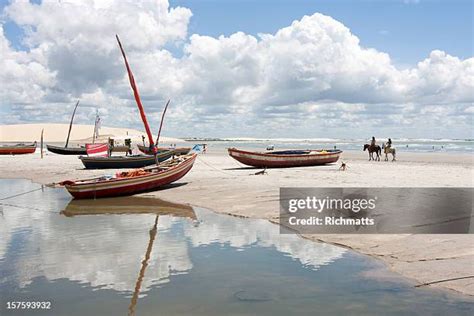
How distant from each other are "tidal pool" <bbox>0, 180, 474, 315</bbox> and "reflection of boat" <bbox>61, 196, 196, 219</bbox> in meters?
1.76

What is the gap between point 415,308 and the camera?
688cm

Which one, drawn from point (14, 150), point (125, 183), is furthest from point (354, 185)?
point (14, 150)

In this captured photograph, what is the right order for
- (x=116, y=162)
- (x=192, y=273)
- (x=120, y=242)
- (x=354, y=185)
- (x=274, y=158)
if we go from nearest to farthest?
(x=192, y=273), (x=120, y=242), (x=354, y=185), (x=274, y=158), (x=116, y=162)

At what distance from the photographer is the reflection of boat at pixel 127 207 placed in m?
16.2

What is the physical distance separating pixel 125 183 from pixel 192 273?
1160 centimetres

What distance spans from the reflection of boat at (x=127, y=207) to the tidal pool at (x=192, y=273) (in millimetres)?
1760

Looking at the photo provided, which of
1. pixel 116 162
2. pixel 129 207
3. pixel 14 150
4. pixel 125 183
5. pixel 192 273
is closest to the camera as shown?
pixel 192 273

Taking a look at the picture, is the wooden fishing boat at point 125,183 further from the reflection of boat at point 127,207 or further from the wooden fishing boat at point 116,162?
the wooden fishing boat at point 116,162

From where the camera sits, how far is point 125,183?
1958 cm

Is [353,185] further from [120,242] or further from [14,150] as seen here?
[14,150]

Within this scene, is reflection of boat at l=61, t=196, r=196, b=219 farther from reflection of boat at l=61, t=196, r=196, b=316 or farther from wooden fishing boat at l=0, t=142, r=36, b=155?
wooden fishing boat at l=0, t=142, r=36, b=155

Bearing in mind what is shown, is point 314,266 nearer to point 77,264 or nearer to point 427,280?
point 427,280

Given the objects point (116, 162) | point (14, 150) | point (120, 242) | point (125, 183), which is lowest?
point (120, 242)

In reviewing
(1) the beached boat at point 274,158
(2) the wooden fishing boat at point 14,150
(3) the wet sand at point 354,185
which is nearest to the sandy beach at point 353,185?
(3) the wet sand at point 354,185
